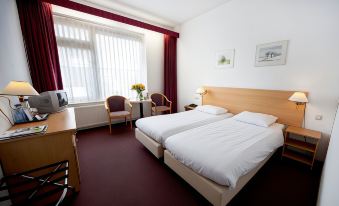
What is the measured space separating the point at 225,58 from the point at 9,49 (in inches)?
147

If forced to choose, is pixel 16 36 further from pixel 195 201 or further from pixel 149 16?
pixel 195 201

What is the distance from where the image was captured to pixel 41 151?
1.40 m

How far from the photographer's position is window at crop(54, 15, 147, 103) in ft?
10.1

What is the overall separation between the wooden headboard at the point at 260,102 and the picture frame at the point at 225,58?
544 millimetres

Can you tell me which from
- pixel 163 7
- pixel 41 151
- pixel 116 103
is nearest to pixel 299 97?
pixel 163 7

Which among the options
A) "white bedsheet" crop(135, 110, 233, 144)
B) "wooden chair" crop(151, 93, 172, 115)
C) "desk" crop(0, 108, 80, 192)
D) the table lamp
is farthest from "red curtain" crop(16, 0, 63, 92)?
"wooden chair" crop(151, 93, 172, 115)

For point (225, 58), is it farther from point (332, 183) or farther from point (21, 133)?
point (21, 133)

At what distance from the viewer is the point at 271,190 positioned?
168cm

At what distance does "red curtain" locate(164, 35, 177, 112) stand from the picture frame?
1.56 m

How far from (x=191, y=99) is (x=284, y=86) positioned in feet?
7.64

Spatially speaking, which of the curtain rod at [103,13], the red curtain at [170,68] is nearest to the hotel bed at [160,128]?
the red curtain at [170,68]

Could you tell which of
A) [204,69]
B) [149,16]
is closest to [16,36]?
[149,16]

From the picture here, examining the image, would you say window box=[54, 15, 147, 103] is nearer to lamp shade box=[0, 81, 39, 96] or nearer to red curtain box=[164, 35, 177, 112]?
red curtain box=[164, 35, 177, 112]

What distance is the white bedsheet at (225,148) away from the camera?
4.33 ft
